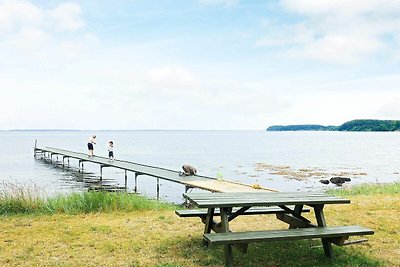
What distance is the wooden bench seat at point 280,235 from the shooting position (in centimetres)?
443

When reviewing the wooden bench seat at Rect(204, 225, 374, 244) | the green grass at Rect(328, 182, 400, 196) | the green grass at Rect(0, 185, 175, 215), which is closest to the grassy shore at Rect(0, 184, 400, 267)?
the green grass at Rect(0, 185, 175, 215)

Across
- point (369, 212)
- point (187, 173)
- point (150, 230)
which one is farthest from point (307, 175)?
point (150, 230)

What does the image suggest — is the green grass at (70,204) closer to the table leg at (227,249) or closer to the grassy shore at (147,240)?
the grassy shore at (147,240)

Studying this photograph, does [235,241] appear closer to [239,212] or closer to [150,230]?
[239,212]

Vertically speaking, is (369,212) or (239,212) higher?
(239,212)

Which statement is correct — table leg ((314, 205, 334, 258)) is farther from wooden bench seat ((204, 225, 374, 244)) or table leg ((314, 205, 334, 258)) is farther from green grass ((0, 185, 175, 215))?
green grass ((0, 185, 175, 215))

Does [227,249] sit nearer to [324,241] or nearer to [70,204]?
[324,241]

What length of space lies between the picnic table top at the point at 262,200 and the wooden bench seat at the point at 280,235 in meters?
0.31

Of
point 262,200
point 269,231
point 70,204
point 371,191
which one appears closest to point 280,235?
point 269,231

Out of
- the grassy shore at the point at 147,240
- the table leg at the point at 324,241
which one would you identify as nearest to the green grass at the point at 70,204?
the grassy shore at the point at 147,240

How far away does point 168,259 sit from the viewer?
512cm

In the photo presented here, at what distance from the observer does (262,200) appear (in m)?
4.89

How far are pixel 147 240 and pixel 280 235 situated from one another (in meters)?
2.18

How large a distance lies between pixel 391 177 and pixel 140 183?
18323 millimetres
